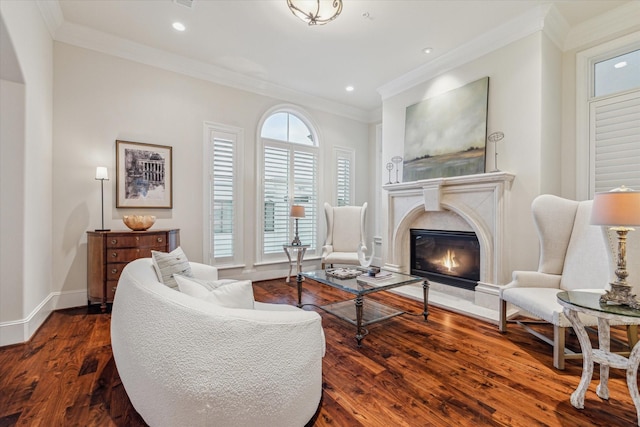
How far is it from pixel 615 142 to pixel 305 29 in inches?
143

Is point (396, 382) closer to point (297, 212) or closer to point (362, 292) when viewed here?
point (362, 292)

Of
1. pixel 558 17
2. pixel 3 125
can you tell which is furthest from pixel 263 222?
pixel 558 17

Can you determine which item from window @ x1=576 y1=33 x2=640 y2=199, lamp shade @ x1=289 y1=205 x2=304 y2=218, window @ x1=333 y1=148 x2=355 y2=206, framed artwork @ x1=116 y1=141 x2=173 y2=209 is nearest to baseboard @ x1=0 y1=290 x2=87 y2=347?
framed artwork @ x1=116 y1=141 x2=173 y2=209

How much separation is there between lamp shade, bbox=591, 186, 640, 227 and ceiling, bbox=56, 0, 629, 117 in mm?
2280

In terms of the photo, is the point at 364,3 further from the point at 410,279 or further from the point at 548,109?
the point at 410,279

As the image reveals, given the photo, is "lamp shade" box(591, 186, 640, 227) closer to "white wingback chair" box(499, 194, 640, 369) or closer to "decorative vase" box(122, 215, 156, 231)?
"white wingback chair" box(499, 194, 640, 369)

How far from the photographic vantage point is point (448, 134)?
12.6 feet

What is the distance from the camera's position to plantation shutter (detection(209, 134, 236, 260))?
425 centimetres

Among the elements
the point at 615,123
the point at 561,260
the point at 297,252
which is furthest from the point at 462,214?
the point at 297,252

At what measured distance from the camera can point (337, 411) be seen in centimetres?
164

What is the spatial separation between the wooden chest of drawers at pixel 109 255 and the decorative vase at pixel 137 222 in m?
0.11

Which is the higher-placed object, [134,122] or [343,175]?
[134,122]

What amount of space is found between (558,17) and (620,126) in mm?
1347

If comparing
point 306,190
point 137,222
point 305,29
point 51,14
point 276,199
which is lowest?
point 137,222
